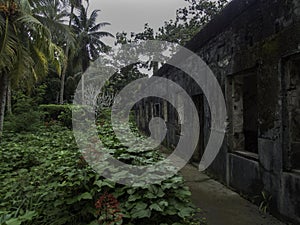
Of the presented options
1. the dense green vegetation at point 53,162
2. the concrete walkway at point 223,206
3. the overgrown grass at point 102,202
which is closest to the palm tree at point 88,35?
the dense green vegetation at point 53,162

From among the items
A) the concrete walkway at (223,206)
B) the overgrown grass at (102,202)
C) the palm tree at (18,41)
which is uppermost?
the palm tree at (18,41)

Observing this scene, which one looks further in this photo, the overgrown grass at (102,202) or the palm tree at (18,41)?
the palm tree at (18,41)

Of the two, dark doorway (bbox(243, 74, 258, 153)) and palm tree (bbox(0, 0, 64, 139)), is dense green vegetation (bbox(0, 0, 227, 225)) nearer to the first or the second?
palm tree (bbox(0, 0, 64, 139))

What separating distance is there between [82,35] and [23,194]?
23874 millimetres

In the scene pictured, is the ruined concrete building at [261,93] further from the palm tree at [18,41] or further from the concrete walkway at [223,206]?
the palm tree at [18,41]

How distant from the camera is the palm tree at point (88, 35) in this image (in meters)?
25.6

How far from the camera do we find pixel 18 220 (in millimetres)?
2119

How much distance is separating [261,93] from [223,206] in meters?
1.67

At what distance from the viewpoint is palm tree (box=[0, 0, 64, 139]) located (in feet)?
26.8

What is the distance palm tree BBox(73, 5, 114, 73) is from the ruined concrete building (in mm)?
22008

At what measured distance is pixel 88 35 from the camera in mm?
26188

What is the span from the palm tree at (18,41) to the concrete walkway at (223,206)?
6800 millimetres

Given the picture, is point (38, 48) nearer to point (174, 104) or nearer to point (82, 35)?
point (174, 104)

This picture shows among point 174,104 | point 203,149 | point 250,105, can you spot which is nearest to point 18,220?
point 250,105
